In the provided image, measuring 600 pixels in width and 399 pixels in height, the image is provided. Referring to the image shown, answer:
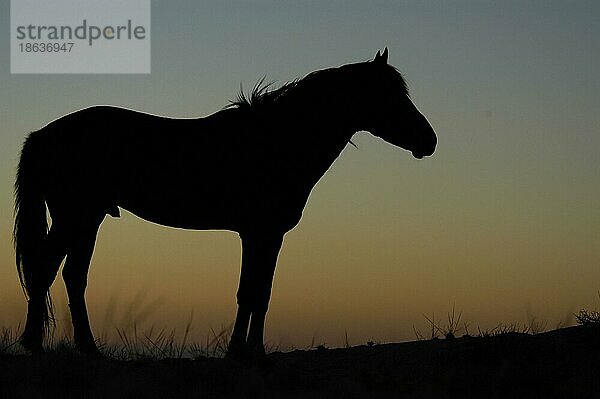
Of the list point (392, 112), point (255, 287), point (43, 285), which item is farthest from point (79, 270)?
point (392, 112)

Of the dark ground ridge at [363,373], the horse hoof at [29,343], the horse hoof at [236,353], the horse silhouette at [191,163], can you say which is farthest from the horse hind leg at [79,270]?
the horse hoof at [236,353]

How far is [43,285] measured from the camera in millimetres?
9094

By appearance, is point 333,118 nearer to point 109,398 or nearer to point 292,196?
point 292,196

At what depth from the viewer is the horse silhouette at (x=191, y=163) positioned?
8.87m

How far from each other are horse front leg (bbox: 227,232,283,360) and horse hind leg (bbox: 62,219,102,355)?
155cm

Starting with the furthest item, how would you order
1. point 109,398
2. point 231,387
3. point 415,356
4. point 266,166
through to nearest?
point 266,166
point 415,356
point 231,387
point 109,398

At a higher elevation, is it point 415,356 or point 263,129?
point 263,129

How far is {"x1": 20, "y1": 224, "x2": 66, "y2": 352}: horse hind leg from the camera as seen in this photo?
8875mm

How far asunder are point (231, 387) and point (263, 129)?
11.3 feet

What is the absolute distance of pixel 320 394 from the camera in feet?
19.3

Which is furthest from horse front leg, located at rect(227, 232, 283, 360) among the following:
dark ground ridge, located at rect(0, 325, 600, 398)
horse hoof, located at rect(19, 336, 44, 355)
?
horse hoof, located at rect(19, 336, 44, 355)

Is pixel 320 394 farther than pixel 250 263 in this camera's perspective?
No

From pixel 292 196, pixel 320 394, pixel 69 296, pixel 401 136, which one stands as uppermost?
pixel 401 136

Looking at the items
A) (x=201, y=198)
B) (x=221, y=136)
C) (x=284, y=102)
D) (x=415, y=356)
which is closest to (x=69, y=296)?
(x=201, y=198)
